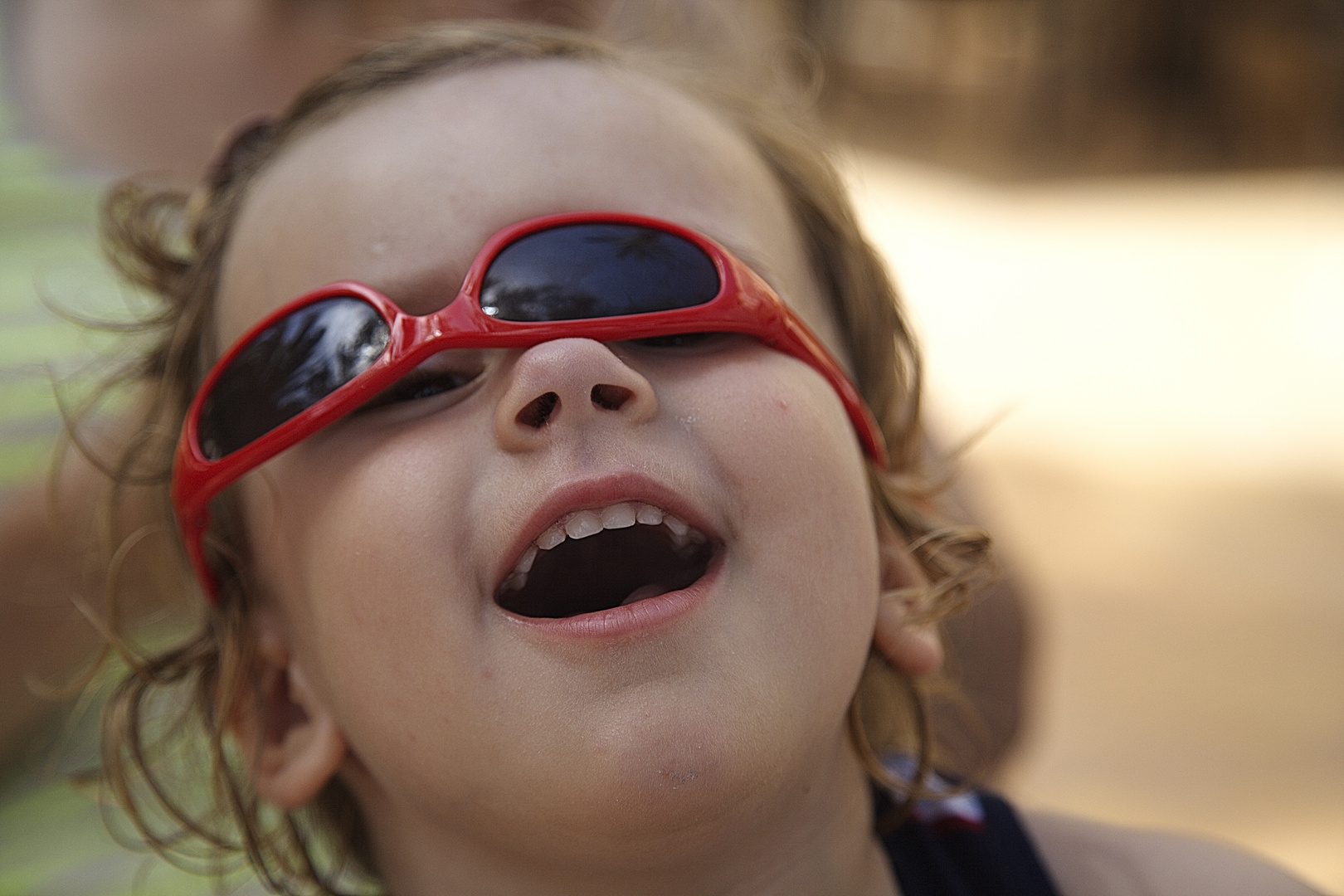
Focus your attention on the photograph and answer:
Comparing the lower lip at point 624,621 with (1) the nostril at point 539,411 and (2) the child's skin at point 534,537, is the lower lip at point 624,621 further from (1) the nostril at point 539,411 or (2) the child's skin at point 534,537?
(1) the nostril at point 539,411

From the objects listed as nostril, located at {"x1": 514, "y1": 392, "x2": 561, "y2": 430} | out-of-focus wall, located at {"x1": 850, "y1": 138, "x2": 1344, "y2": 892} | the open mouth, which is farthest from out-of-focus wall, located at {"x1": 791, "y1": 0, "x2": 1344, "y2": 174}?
nostril, located at {"x1": 514, "y1": 392, "x2": 561, "y2": 430}

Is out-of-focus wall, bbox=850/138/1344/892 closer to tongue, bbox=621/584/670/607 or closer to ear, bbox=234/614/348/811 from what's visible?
tongue, bbox=621/584/670/607

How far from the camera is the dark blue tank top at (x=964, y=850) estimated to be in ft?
4.57

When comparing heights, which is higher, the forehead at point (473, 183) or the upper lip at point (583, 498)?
the forehead at point (473, 183)

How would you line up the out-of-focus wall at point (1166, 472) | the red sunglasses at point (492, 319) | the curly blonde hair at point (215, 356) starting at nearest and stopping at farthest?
the red sunglasses at point (492, 319), the curly blonde hair at point (215, 356), the out-of-focus wall at point (1166, 472)

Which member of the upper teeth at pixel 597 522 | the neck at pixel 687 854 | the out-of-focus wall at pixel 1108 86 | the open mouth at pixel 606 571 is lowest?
the out-of-focus wall at pixel 1108 86

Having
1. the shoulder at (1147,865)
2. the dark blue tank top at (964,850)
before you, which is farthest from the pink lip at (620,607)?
the shoulder at (1147,865)

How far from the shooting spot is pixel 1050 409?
4.15m

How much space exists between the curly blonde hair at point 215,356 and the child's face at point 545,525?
10 cm

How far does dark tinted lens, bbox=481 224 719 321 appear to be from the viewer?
3.60 feet

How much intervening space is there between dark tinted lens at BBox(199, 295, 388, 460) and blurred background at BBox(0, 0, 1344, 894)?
770 millimetres

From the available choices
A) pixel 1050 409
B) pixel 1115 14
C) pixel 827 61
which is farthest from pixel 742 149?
pixel 827 61

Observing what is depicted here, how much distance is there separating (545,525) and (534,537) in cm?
1

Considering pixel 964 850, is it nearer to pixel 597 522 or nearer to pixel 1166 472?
pixel 597 522
